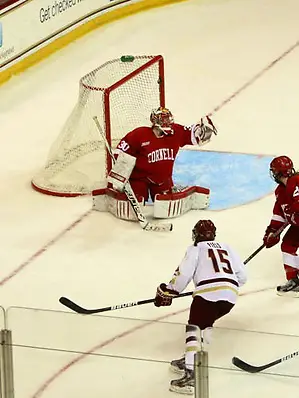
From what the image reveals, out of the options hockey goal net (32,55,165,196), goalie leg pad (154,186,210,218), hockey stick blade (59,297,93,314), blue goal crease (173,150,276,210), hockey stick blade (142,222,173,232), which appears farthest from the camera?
hockey goal net (32,55,165,196)

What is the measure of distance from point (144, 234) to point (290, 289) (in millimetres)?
1021

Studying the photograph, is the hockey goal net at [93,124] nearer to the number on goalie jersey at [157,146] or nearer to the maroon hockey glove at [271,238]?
the number on goalie jersey at [157,146]

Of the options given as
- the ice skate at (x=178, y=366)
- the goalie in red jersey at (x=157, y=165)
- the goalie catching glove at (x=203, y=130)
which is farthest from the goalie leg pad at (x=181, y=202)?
the ice skate at (x=178, y=366)

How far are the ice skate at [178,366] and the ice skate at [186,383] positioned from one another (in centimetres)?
3

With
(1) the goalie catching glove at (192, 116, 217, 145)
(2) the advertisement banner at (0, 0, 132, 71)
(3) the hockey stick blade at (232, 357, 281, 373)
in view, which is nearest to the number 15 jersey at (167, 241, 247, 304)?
(3) the hockey stick blade at (232, 357, 281, 373)

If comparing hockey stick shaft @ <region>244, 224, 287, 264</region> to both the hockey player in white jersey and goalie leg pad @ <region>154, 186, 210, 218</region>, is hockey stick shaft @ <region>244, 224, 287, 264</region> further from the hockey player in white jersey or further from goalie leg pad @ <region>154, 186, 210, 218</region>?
goalie leg pad @ <region>154, 186, 210, 218</region>

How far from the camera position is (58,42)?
8.50 metres

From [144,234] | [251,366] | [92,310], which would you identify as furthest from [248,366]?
[144,234]

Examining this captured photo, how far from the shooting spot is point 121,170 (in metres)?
5.82

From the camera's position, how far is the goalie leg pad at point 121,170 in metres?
5.80

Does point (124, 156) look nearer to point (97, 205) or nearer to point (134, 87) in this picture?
point (97, 205)

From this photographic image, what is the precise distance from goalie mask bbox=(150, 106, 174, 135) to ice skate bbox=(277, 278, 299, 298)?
1229mm

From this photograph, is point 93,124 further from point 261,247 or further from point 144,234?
point 261,247

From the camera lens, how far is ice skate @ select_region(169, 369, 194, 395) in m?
3.40
